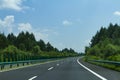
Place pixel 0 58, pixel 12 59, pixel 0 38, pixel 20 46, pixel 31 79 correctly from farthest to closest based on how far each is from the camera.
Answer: pixel 20 46 → pixel 0 38 → pixel 12 59 → pixel 0 58 → pixel 31 79

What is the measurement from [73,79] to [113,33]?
148 metres

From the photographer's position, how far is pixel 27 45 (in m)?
188

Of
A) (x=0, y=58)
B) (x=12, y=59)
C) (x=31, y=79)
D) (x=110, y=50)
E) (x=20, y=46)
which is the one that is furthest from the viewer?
(x=20, y=46)

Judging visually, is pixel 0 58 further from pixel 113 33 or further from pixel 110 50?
pixel 113 33

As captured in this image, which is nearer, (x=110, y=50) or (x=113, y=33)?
(x=110, y=50)

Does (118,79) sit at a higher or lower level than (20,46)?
lower

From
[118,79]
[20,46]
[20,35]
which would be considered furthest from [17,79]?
[20,35]

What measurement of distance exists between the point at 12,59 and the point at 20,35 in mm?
153454

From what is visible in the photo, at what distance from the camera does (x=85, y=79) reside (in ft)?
55.5

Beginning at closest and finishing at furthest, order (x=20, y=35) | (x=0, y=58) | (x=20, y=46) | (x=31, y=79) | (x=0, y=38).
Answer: (x=31, y=79)
(x=0, y=58)
(x=0, y=38)
(x=20, y=46)
(x=20, y=35)

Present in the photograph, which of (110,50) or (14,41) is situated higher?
(14,41)

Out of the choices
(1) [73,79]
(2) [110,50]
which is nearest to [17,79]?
(1) [73,79]

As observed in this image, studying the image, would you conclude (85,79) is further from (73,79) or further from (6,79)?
(6,79)

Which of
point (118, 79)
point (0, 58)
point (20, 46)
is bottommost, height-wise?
point (118, 79)
